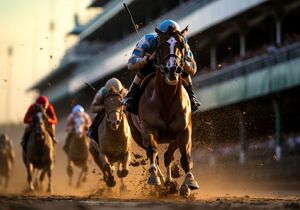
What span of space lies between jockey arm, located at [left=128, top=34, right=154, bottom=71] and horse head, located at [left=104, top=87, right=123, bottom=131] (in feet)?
9.38

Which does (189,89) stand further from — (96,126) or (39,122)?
(39,122)

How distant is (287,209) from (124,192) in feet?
24.3

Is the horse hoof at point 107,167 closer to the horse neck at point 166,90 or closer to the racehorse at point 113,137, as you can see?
the racehorse at point 113,137

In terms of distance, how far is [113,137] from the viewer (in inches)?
667

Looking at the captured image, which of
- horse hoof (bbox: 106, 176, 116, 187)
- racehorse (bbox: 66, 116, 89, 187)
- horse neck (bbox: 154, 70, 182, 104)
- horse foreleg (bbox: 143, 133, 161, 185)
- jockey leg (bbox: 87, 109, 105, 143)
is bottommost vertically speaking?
horse foreleg (bbox: 143, 133, 161, 185)

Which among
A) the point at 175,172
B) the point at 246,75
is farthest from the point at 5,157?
the point at 175,172

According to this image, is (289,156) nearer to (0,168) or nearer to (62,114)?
(0,168)

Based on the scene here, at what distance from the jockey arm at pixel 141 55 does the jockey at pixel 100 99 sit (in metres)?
3.05

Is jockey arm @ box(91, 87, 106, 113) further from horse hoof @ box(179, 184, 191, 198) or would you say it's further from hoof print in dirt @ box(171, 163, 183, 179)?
horse hoof @ box(179, 184, 191, 198)

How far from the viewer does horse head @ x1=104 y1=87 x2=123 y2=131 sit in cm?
1661

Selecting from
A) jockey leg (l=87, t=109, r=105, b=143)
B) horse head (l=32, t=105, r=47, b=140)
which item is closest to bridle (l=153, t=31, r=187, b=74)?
jockey leg (l=87, t=109, r=105, b=143)

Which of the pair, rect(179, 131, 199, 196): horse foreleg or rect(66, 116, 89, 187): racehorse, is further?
rect(66, 116, 89, 187): racehorse

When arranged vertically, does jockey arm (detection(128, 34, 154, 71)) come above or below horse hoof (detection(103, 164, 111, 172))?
above

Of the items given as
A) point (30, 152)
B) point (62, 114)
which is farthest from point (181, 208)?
point (62, 114)
